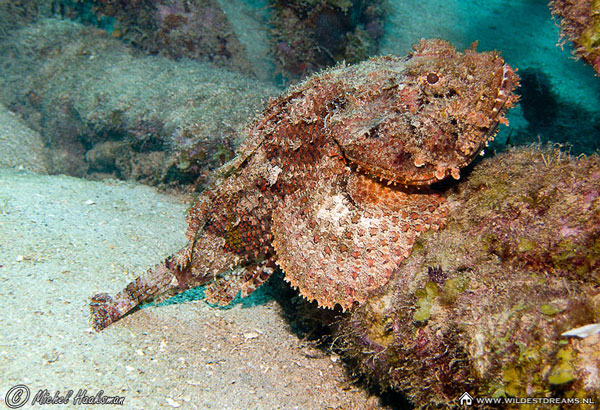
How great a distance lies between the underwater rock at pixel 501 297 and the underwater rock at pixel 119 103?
436cm

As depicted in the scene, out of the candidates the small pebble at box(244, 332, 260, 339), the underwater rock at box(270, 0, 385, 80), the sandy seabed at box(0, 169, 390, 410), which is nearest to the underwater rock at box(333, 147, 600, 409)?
the sandy seabed at box(0, 169, 390, 410)

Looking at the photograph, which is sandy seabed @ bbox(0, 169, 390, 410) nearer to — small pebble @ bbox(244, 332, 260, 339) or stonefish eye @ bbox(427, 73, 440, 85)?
small pebble @ bbox(244, 332, 260, 339)

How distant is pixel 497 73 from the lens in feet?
7.91

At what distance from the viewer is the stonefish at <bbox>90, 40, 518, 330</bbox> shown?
2.48 metres

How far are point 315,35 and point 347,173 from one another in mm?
7471

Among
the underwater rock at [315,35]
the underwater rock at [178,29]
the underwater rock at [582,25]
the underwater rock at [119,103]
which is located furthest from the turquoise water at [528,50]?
the underwater rock at [119,103]

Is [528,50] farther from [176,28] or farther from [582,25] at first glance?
[176,28]

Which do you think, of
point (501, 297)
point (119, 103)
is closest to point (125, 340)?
point (501, 297)

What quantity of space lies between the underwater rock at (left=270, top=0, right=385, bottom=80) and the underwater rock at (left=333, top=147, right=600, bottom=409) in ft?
24.2

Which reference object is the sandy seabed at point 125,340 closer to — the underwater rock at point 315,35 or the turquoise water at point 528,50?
the turquoise water at point 528,50

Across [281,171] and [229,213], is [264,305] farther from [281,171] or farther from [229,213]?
[281,171]

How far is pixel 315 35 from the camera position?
9078 mm

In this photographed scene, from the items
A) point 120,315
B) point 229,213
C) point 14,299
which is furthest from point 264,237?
point 14,299

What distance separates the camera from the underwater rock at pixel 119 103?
6516mm
